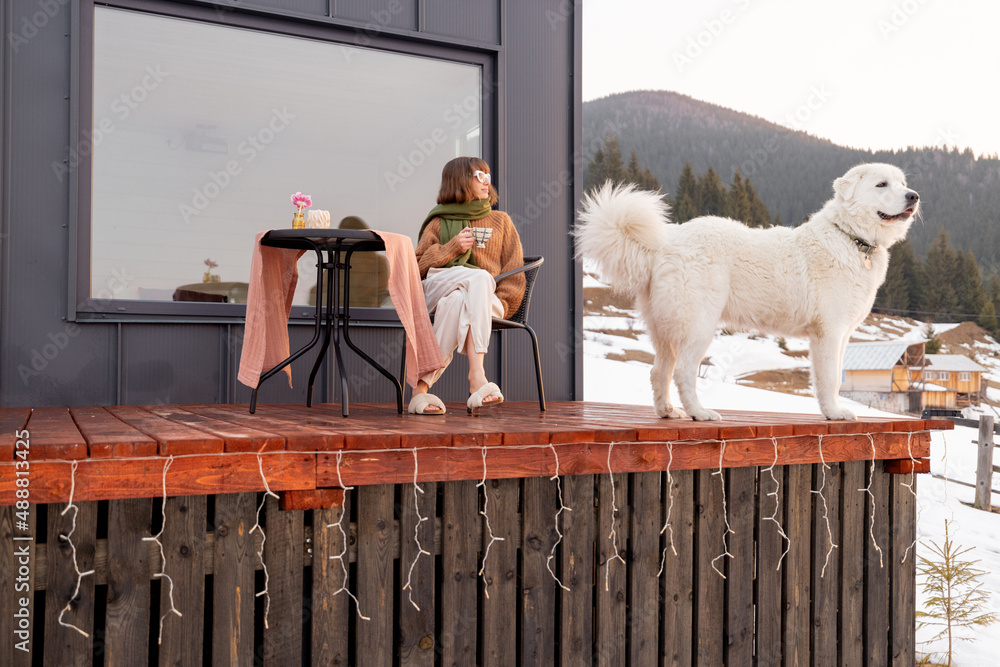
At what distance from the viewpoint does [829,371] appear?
2920 millimetres

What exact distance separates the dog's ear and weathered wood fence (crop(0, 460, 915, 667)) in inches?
46.2

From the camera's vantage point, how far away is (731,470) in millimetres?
2637

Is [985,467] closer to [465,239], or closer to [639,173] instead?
[465,239]

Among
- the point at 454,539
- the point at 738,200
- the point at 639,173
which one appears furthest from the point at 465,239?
the point at 738,200

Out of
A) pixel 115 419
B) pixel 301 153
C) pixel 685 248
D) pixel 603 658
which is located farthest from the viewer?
pixel 301 153

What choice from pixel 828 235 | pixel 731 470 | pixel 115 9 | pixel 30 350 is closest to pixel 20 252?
pixel 30 350

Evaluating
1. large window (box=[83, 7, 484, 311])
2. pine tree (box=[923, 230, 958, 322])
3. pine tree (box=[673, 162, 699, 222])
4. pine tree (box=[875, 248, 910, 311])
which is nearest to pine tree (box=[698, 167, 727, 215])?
pine tree (box=[673, 162, 699, 222])

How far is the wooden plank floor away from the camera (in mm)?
1688

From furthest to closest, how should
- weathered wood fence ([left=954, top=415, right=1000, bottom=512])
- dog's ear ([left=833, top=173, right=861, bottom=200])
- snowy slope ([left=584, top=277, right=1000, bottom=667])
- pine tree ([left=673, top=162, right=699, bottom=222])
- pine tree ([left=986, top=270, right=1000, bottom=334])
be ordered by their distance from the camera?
pine tree ([left=986, top=270, right=1000, bottom=334]), pine tree ([left=673, top=162, right=699, bottom=222]), weathered wood fence ([left=954, top=415, right=1000, bottom=512]), snowy slope ([left=584, top=277, right=1000, bottom=667]), dog's ear ([left=833, top=173, right=861, bottom=200])

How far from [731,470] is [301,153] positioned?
122 inches

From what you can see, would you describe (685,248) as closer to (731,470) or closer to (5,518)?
(731,470)

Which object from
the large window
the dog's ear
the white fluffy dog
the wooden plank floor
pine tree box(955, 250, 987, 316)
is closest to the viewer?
the wooden plank floor

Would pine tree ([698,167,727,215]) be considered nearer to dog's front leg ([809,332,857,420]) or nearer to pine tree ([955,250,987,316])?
pine tree ([955,250,987,316])

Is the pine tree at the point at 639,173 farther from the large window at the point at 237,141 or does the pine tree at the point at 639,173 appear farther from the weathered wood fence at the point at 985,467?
the large window at the point at 237,141
